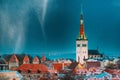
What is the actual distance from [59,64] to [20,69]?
3.48 metres

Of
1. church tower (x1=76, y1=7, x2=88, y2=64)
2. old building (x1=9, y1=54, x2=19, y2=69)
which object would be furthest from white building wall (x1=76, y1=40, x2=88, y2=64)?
old building (x1=9, y1=54, x2=19, y2=69)

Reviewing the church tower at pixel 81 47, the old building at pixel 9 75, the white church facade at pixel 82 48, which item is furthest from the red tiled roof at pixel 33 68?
the church tower at pixel 81 47

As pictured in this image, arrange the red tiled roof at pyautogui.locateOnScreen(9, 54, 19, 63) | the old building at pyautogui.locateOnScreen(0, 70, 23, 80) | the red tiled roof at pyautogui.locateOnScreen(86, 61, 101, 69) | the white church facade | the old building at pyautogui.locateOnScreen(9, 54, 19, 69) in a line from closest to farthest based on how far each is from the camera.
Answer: the old building at pyautogui.locateOnScreen(0, 70, 23, 80), the old building at pyautogui.locateOnScreen(9, 54, 19, 69), the red tiled roof at pyautogui.locateOnScreen(9, 54, 19, 63), the red tiled roof at pyautogui.locateOnScreen(86, 61, 101, 69), the white church facade

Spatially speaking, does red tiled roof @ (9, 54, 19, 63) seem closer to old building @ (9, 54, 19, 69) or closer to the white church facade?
old building @ (9, 54, 19, 69)

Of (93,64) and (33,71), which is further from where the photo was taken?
(93,64)

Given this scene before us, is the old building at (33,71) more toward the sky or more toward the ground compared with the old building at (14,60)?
more toward the ground

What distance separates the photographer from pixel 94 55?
20.9m

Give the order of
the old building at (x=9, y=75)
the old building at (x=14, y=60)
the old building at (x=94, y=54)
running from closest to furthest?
the old building at (x=9, y=75) < the old building at (x=14, y=60) < the old building at (x=94, y=54)

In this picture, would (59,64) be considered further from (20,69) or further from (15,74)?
(15,74)

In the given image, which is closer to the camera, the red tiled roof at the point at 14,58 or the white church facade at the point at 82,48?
the red tiled roof at the point at 14,58

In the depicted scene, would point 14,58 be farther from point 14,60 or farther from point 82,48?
point 82,48

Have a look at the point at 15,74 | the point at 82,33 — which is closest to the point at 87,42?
the point at 82,33

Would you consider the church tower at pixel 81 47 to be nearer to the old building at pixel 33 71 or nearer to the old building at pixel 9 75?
the old building at pixel 33 71

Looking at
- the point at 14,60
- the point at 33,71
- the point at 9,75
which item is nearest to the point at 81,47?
the point at 14,60
